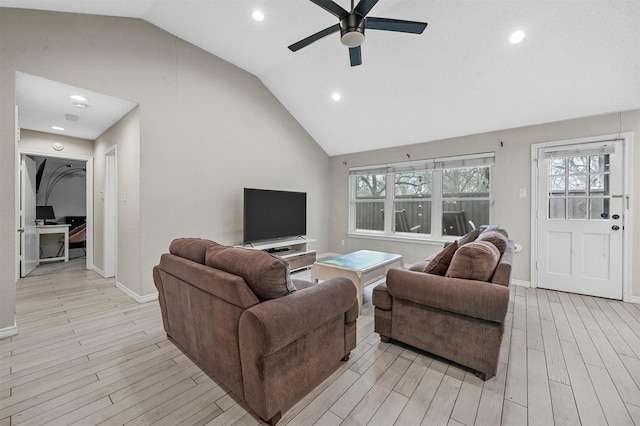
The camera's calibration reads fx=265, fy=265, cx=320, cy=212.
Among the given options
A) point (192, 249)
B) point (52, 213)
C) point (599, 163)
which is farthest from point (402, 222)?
point (52, 213)

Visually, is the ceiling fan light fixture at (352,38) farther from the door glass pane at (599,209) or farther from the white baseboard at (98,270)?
the white baseboard at (98,270)

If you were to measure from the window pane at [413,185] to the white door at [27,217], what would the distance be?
6157 millimetres

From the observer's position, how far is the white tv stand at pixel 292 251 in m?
4.41

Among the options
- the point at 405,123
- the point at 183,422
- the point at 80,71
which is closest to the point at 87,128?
the point at 80,71

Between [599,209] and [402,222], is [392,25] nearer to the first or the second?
[599,209]

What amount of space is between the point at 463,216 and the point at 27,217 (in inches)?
281

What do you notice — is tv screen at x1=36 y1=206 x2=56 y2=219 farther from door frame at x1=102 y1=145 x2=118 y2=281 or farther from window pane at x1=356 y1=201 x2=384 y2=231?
window pane at x1=356 y1=201 x2=384 y2=231

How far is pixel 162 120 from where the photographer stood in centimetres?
336

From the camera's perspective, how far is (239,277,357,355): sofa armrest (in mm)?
1296

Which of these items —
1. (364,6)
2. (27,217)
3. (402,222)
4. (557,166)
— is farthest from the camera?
(402,222)

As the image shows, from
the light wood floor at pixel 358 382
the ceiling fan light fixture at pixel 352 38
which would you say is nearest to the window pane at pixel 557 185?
the light wood floor at pixel 358 382

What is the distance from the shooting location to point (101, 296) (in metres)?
3.41

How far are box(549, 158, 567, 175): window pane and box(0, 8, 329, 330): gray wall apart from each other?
4.11m

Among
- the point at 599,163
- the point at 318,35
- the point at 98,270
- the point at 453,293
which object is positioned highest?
the point at 318,35
